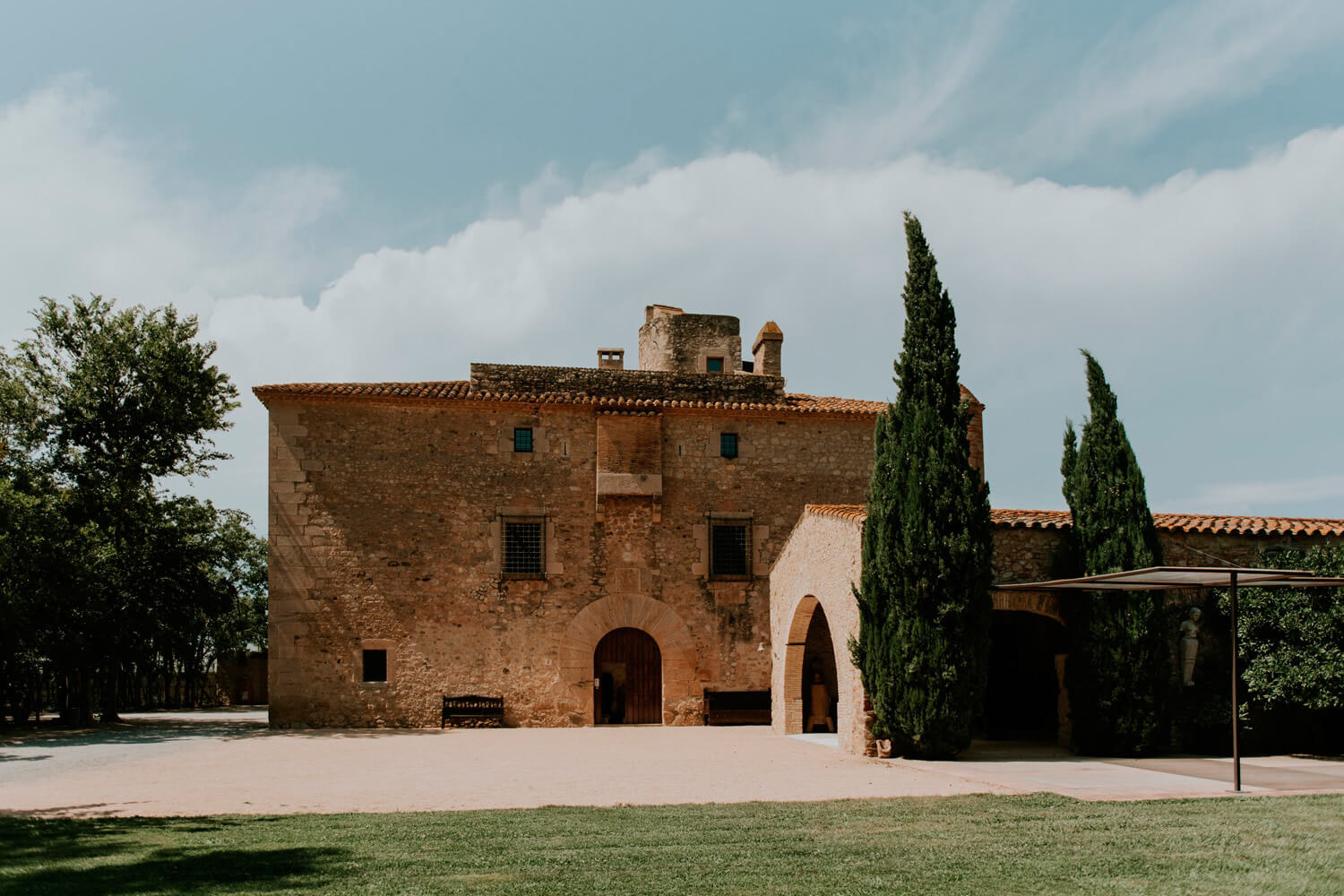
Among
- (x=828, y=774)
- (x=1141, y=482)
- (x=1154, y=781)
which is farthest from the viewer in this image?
(x=1141, y=482)

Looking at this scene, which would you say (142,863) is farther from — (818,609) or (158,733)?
(818,609)

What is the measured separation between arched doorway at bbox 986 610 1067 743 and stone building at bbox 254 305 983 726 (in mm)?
5093

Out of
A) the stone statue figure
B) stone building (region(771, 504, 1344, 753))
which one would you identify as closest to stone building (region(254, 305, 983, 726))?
stone building (region(771, 504, 1344, 753))

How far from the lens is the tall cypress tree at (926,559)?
549 inches

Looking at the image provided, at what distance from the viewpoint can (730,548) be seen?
72.3 ft

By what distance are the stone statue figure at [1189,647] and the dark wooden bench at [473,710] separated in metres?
12.1

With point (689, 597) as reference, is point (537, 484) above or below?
above

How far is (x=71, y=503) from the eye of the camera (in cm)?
2300

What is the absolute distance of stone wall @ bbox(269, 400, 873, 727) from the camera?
20.5 m

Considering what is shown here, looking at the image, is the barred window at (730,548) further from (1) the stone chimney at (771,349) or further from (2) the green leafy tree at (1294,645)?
(2) the green leafy tree at (1294,645)

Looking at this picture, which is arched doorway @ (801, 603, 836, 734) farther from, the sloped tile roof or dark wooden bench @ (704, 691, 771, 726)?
the sloped tile roof

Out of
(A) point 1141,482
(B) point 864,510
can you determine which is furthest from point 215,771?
(A) point 1141,482

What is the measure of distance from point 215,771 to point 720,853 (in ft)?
26.8

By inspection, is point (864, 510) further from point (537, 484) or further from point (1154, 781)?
point (537, 484)
